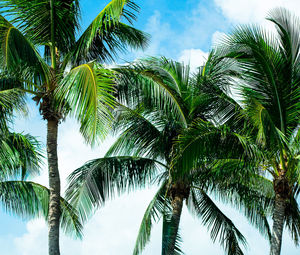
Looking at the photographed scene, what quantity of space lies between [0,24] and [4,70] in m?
1.16

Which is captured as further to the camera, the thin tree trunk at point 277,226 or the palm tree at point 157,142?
the palm tree at point 157,142

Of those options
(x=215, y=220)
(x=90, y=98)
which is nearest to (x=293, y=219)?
(x=215, y=220)

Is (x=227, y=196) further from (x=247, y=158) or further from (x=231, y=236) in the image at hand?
(x=247, y=158)

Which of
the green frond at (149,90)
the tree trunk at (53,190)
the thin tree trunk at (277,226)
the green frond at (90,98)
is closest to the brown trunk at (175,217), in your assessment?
the green frond at (149,90)

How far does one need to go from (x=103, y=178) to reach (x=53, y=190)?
7.60 ft

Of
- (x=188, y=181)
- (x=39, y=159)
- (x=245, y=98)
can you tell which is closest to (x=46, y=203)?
(x=39, y=159)

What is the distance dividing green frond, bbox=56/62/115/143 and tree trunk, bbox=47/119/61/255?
1.95 m

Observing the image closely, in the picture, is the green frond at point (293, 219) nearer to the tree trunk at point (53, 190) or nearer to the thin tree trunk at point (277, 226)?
the thin tree trunk at point (277, 226)

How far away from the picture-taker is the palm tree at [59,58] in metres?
10.4

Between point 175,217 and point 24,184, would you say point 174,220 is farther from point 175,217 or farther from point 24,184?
point 24,184

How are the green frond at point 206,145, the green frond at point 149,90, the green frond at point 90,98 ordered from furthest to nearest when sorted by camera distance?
the green frond at point 149,90 < the green frond at point 206,145 < the green frond at point 90,98

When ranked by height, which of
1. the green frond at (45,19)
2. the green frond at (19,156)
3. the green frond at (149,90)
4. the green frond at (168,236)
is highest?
the green frond at (45,19)

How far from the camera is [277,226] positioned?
11969 mm

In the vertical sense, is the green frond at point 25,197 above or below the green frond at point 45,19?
below
